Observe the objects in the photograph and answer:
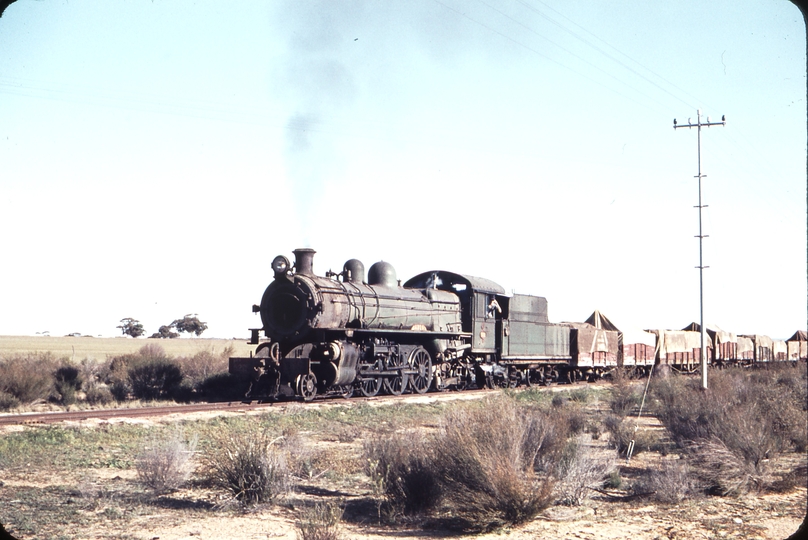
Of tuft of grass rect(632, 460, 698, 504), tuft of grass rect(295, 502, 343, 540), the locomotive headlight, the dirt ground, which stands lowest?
the dirt ground

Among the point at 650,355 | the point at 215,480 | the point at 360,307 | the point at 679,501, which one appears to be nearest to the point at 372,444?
the point at 215,480

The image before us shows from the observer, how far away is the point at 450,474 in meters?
7.95

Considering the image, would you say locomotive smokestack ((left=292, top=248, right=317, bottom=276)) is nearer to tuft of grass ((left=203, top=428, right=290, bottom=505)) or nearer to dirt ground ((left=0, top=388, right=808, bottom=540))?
dirt ground ((left=0, top=388, right=808, bottom=540))

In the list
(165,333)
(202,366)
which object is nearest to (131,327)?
(165,333)

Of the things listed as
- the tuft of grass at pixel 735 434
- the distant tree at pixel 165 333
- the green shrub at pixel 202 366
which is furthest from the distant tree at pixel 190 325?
the tuft of grass at pixel 735 434

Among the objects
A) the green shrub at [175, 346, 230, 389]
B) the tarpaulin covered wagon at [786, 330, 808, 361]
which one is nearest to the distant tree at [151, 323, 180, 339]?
the green shrub at [175, 346, 230, 389]

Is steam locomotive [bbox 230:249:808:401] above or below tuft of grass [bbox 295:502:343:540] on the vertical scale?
above

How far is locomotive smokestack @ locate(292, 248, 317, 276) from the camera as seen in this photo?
60.9 feet

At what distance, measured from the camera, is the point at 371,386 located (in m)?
20.3

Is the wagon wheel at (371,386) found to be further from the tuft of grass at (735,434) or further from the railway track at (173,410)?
the tuft of grass at (735,434)

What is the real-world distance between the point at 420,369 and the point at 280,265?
6358 mm

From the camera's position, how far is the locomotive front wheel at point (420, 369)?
21516 millimetres

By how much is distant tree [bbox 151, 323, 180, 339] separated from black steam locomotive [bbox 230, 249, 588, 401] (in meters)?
77.6

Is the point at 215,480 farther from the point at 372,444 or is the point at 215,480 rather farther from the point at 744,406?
the point at 744,406
